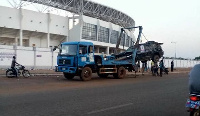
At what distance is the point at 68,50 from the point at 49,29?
128ft

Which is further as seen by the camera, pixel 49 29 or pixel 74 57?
pixel 49 29

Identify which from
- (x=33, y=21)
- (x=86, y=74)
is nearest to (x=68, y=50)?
(x=86, y=74)

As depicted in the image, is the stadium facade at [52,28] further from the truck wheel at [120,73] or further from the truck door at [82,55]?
the truck door at [82,55]

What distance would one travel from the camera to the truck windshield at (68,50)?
1880cm

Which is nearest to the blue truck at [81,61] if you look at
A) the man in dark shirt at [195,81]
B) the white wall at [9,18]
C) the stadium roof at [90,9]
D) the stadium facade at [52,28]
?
the man in dark shirt at [195,81]

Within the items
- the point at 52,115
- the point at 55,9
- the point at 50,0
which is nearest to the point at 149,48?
the point at 52,115

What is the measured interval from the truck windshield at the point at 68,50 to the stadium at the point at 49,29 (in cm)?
1453

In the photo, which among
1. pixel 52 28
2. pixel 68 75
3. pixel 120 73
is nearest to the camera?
pixel 68 75

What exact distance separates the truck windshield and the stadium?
14.5 metres

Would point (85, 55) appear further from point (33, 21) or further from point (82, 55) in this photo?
point (33, 21)

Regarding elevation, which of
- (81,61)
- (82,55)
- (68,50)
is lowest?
(81,61)

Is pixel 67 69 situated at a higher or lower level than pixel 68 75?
higher

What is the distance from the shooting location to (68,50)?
750 inches

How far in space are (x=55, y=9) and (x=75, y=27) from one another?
10.2 meters
